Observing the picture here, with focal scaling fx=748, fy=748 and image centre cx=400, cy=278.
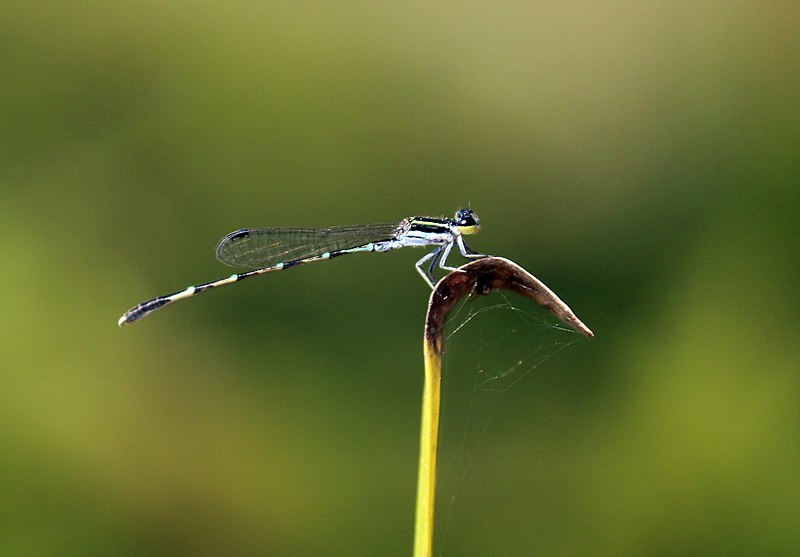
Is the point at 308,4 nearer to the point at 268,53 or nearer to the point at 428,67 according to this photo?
the point at 268,53

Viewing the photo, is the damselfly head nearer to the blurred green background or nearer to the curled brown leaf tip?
the blurred green background

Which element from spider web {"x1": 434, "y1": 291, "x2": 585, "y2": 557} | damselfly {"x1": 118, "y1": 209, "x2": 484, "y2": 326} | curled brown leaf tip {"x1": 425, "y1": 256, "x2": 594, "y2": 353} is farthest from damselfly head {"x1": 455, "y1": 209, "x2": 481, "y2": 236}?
curled brown leaf tip {"x1": 425, "y1": 256, "x2": 594, "y2": 353}

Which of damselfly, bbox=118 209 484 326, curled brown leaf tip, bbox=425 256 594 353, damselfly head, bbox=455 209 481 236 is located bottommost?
curled brown leaf tip, bbox=425 256 594 353

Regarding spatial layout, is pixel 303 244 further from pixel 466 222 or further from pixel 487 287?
pixel 487 287

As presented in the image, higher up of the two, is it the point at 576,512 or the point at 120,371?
the point at 120,371

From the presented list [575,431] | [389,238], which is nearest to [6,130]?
[389,238]

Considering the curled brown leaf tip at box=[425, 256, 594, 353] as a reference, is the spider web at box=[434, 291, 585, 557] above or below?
above
